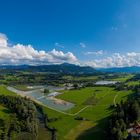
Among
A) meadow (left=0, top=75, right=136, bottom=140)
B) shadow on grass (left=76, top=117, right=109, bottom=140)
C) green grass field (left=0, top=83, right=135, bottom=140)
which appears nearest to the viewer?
shadow on grass (left=76, top=117, right=109, bottom=140)

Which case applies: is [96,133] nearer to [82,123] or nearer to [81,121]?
[82,123]

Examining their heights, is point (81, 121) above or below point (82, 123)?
above

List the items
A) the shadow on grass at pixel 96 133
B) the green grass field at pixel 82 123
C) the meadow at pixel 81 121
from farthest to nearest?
the meadow at pixel 81 121, the green grass field at pixel 82 123, the shadow on grass at pixel 96 133

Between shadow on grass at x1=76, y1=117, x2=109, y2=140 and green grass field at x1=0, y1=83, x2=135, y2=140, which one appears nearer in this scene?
shadow on grass at x1=76, y1=117, x2=109, y2=140

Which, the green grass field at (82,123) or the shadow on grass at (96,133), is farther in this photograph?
the green grass field at (82,123)

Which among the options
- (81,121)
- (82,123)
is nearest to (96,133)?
(82,123)

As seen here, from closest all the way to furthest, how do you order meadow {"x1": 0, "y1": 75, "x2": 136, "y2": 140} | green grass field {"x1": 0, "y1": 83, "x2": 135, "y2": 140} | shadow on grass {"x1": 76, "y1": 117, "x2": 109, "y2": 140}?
shadow on grass {"x1": 76, "y1": 117, "x2": 109, "y2": 140} → green grass field {"x1": 0, "y1": 83, "x2": 135, "y2": 140} → meadow {"x1": 0, "y1": 75, "x2": 136, "y2": 140}

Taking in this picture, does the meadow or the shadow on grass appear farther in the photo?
the meadow

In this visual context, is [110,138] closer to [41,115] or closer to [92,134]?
[92,134]

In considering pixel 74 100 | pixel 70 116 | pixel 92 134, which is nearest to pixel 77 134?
pixel 92 134

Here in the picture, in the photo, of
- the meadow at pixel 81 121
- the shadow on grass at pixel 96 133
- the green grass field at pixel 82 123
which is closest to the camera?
the shadow on grass at pixel 96 133

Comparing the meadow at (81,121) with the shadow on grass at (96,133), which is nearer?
the shadow on grass at (96,133)
